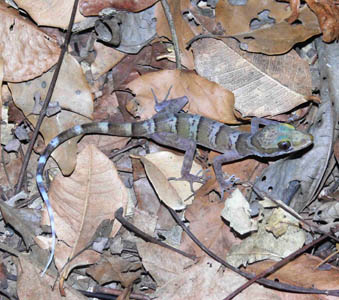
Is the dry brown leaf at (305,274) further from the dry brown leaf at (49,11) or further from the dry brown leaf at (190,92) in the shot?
the dry brown leaf at (49,11)

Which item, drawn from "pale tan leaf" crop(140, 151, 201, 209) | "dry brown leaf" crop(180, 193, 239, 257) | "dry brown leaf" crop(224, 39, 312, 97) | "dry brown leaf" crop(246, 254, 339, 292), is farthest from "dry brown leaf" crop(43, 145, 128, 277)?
"dry brown leaf" crop(224, 39, 312, 97)

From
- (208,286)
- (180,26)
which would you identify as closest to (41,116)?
(180,26)

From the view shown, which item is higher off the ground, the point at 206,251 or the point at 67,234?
the point at 67,234

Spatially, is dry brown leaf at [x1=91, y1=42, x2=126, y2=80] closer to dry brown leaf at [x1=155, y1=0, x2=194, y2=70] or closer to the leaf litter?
the leaf litter

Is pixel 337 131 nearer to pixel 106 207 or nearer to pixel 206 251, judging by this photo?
pixel 206 251

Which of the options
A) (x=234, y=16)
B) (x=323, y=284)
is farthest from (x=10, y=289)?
(x=234, y=16)

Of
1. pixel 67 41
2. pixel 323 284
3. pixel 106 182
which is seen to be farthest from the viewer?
pixel 67 41
